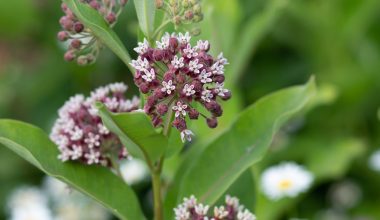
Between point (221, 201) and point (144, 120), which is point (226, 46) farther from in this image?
point (144, 120)

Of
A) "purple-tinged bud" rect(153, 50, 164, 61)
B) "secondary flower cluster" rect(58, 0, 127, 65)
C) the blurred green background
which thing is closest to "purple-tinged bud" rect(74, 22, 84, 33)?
"secondary flower cluster" rect(58, 0, 127, 65)

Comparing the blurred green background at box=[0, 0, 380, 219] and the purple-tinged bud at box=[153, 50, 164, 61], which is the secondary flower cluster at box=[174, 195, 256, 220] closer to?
the purple-tinged bud at box=[153, 50, 164, 61]

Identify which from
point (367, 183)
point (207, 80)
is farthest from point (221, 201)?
point (367, 183)

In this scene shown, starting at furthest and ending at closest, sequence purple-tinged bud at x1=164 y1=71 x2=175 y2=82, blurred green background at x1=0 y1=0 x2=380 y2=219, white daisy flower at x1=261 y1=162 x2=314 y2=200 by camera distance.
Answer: blurred green background at x1=0 y1=0 x2=380 y2=219 < white daisy flower at x1=261 y1=162 x2=314 y2=200 < purple-tinged bud at x1=164 y1=71 x2=175 y2=82

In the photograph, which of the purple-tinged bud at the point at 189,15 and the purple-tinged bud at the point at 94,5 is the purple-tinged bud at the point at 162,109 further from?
the purple-tinged bud at the point at 94,5

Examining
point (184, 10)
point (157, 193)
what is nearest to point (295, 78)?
point (157, 193)

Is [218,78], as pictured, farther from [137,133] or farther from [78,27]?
[78,27]
